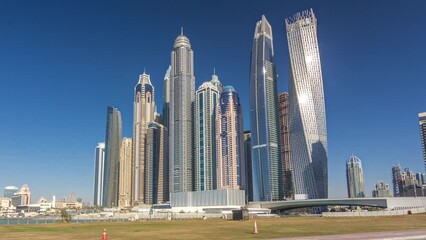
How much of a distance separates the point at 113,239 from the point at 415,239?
93.7ft

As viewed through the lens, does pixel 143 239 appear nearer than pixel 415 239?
No

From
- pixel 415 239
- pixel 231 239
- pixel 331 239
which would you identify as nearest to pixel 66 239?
pixel 231 239

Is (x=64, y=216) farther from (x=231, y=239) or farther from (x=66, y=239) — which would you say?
(x=231, y=239)

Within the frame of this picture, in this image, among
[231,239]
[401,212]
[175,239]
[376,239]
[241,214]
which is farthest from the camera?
[401,212]

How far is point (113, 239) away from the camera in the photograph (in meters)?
39.8

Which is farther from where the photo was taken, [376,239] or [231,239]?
[231,239]

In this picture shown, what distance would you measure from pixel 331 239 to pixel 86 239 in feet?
80.7

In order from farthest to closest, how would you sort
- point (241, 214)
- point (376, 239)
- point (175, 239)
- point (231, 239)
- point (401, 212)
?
point (401, 212) < point (241, 214) < point (175, 239) < point (231, 239) < point (376, 239)

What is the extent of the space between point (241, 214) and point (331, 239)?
70.4m

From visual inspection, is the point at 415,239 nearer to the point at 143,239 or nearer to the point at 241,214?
the point at 143,239

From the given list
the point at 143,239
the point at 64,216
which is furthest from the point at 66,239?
the point at 64,216

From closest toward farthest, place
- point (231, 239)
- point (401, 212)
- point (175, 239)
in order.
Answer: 1. point (231, 239)
2. point (175, 239)
3. point (401, 212)

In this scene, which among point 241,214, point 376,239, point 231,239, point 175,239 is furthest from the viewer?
point 241,214

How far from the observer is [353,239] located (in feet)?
94.7
